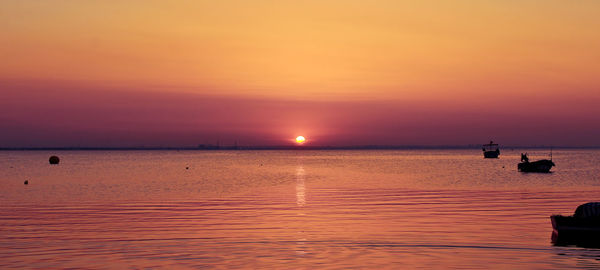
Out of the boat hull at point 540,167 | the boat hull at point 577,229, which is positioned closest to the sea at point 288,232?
the boat hull at point 577,229

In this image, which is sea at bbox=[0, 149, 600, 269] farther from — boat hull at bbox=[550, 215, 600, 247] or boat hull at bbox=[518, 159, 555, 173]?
boat hull at bbox=[518, 159, 555, 173]

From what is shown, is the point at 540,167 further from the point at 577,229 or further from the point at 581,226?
the point at 577,229

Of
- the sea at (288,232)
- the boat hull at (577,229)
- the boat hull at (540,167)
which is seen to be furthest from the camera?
the boat hull at (540,167)

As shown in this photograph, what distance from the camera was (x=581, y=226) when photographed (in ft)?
140

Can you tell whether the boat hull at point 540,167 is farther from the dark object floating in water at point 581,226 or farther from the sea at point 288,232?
the dark object floating in water at point 581,226

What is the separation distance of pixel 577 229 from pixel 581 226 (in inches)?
13.5

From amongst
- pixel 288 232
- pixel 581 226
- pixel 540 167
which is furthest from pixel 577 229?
pixel 540 167

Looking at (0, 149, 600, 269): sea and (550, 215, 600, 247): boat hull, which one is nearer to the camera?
(0, 149, 600, 269): sea

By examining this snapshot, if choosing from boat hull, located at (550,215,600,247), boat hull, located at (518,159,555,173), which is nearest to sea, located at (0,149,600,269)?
boat hull, located at (550,215,600,247)

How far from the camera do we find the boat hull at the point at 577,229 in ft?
137

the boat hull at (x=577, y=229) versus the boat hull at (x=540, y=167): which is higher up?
the boat hull at (x=540, y=167)

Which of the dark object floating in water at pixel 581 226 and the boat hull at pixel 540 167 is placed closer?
the dark object floating in water at pixel 581 226

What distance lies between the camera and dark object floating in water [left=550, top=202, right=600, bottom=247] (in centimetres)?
4178

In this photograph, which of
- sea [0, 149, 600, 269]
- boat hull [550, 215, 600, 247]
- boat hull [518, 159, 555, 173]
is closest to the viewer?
sea [0, 149, 600, 269]
